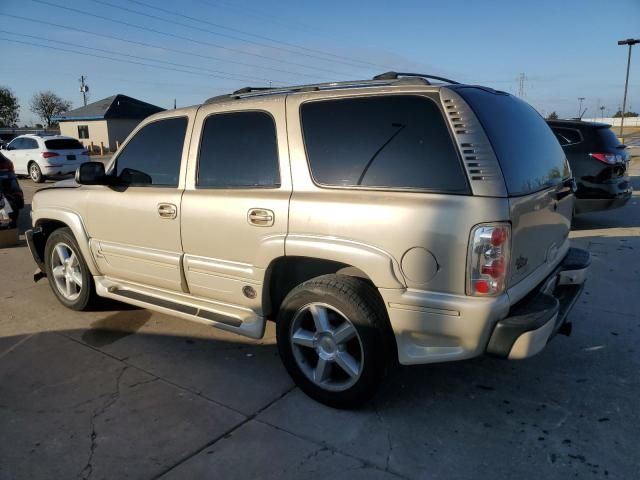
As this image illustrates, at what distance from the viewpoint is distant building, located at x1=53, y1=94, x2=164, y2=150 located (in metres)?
42.3

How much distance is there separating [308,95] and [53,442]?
253cm

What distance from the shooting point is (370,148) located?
2891 mm

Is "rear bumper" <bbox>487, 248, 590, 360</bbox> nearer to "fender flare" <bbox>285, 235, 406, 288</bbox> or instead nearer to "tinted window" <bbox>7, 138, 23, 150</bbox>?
"fender flare" <bbox>285, 235, 406, 288</bbox>

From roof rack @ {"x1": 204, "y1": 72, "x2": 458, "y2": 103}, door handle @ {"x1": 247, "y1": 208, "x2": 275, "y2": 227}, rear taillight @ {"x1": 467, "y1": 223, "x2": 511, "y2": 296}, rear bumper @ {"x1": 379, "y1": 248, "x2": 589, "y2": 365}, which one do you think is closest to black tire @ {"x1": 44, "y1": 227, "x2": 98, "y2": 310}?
roof rack @ {"x1": 204, "y1": 72, "x2": 458, "y2": 103}

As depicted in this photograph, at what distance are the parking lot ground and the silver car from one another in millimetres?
350

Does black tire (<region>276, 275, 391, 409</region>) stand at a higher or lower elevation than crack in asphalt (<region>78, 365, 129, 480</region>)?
higher

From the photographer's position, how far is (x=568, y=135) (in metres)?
8.35

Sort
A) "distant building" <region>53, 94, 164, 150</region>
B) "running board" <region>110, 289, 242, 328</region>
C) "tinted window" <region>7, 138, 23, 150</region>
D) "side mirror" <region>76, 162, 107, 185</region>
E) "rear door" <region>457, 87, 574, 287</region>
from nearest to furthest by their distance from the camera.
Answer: "rear door" <region>457, 87, 574, 287</region>, "running board" <region>110, 289, 242, 328</region>, "side mirror" <region>76, 162, 107, 185</region>, "tinted window" <region>7, 138, 23, 150</region>, "distant building" <region>53, 94, 164, 150</region>

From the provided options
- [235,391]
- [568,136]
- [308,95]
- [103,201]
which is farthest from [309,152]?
[568,136]

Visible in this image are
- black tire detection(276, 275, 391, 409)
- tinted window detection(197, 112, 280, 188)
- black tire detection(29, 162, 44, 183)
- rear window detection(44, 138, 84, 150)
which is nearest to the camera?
black tire detection(276, 275, 391, 409)

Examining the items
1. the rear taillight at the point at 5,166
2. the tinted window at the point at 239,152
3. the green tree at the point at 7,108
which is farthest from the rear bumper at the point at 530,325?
the green tree at the point at 7,108

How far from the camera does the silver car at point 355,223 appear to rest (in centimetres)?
259

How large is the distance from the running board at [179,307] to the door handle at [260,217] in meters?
0.75

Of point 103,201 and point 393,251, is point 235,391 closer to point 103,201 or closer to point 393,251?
point 393,251
